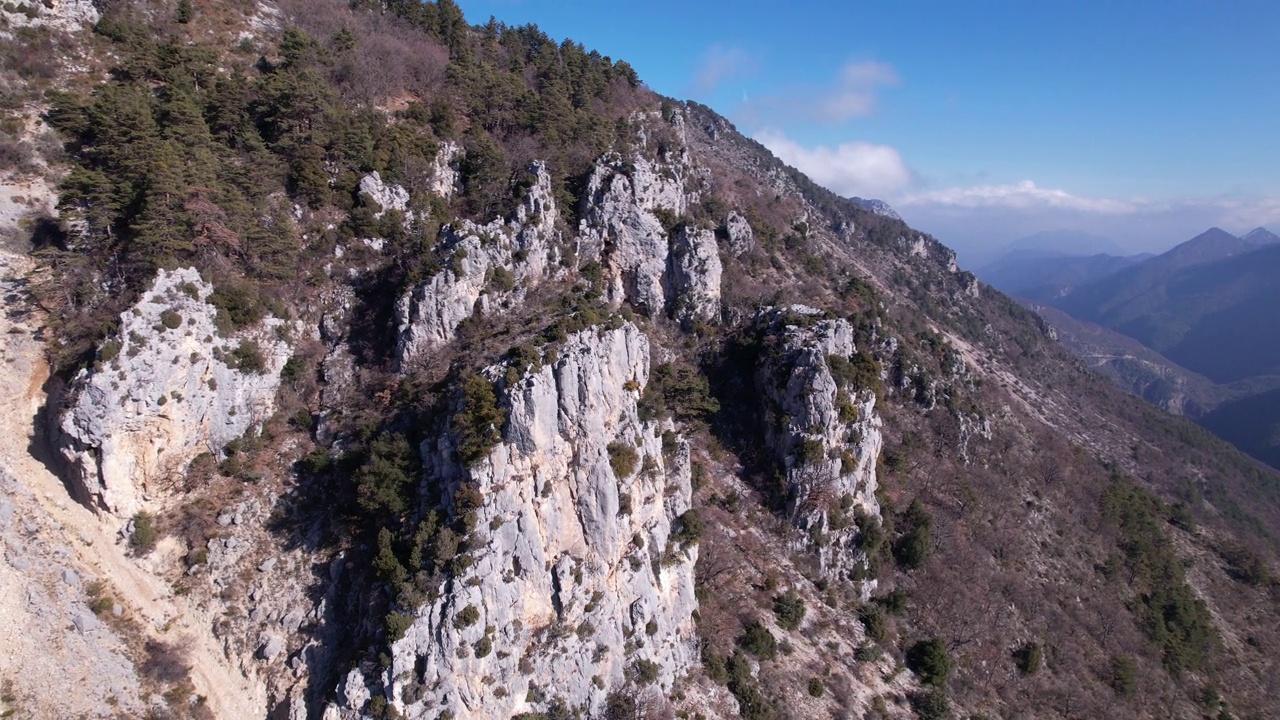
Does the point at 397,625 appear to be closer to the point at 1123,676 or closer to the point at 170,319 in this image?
the point at 170,319

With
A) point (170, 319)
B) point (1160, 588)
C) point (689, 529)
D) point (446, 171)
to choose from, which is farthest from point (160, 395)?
point (1160, 588)

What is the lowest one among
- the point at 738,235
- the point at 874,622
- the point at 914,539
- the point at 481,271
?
the point at 874,622

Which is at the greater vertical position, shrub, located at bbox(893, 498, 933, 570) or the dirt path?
the dirt path

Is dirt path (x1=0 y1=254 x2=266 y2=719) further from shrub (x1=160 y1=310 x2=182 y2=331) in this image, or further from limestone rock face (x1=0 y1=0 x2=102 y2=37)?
limestone rock face (x1=0 y1=0 x2=102 y2=37)

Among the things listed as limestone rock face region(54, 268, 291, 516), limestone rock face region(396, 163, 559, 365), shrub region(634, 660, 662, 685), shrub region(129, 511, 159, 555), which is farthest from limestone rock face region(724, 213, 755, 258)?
shrub region(129, 511, 159, 555)

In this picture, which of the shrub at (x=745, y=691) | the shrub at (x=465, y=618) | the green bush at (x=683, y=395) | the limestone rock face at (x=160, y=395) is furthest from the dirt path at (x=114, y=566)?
the green bush at (x=683, y=395)

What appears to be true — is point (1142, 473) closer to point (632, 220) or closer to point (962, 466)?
point (962, 466)

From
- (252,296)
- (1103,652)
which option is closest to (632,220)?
(252,296)
